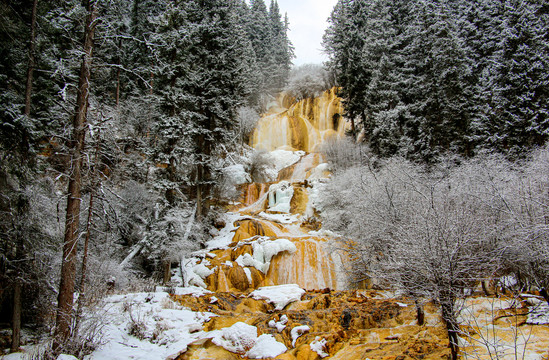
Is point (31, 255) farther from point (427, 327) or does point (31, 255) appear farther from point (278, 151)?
point (278, 151)

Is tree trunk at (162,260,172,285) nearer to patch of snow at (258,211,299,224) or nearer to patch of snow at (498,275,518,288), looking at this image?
patch of snow at (258,211,299,224)

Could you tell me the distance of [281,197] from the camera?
25.3 m

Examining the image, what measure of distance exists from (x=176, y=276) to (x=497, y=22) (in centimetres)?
2953

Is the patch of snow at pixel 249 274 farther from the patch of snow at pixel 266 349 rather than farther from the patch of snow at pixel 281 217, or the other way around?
the patch of snow at pixel 266 349

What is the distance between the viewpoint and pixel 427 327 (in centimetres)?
787

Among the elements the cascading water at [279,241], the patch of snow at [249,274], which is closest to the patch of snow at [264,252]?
the cascading water at [279,241]

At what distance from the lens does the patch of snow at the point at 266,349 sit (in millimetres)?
7591

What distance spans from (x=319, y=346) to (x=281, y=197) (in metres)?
18.0

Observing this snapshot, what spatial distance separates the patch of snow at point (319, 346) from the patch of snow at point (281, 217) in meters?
14.6

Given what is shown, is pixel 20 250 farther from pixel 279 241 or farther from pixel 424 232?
pixel 279 241

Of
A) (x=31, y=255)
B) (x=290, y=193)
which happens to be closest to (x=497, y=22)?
(x=290, y=193)

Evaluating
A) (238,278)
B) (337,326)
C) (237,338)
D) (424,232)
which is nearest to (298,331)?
(337,326)

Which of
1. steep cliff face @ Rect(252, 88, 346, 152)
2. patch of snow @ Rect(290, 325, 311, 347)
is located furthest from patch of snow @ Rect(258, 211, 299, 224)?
steep cliff face @ Rect(252, 88, 346, 152)

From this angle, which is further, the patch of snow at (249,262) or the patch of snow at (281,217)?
the patch of snow at (281,217)
